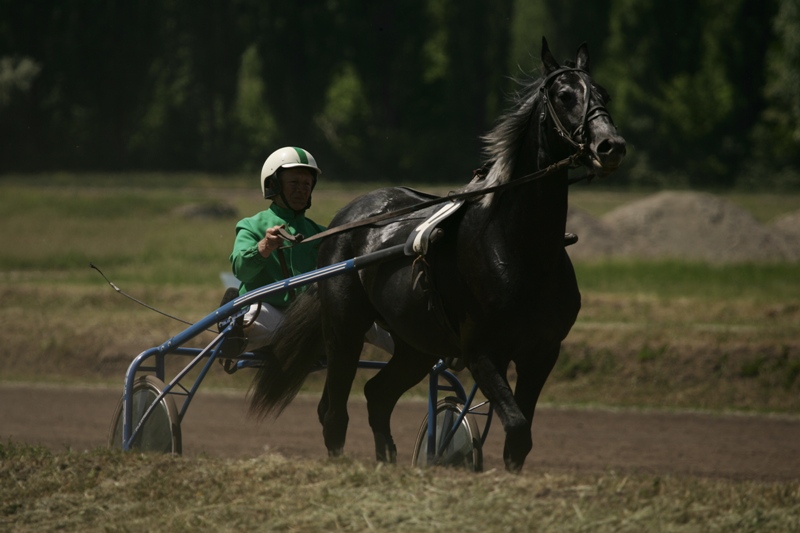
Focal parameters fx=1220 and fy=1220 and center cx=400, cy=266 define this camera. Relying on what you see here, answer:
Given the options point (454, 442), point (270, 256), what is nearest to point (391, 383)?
point (454, 442)

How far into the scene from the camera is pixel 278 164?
632 cm

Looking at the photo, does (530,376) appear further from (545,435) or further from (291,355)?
(545,435)

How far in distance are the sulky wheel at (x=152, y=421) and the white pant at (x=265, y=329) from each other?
1.74 ft

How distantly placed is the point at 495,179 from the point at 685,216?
16639mm

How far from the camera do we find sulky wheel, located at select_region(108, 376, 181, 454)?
20.6ft

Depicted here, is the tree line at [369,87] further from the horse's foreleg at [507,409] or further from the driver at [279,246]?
the horse's foreleg at [507,409]

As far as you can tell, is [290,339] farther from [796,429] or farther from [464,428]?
[796,429]

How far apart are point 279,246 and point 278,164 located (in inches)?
17.8

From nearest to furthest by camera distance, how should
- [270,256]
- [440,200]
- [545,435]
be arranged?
[440,200], [270,256], [545,435]

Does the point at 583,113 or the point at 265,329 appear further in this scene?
the point at 265,329

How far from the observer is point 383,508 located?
14.4 feet

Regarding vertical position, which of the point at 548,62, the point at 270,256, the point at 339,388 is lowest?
the point at 339,388

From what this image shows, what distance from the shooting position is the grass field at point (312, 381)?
4.36 m

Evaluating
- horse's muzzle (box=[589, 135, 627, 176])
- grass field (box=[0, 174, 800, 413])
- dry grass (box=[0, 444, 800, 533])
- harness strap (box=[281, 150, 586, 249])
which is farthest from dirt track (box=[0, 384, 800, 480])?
horse's muzzle (box=[589, 135, 627, 176])
